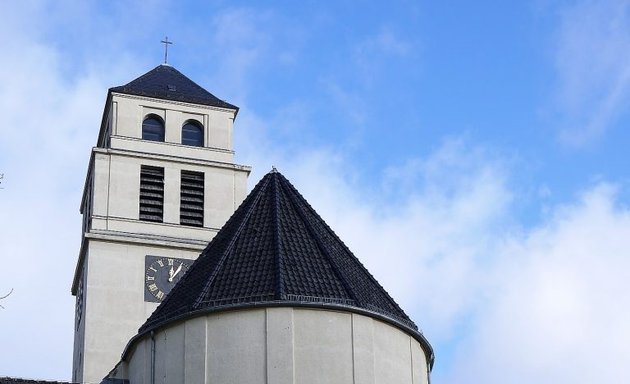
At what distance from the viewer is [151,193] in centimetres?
4834

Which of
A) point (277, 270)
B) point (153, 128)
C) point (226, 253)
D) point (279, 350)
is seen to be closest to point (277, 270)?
point (277, 270)

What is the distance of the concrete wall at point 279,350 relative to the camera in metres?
29.8

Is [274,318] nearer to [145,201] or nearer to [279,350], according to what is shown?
[279,350]

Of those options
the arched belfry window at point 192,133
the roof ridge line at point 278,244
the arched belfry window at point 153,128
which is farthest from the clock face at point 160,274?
→ the roof ridge line at point 278,244

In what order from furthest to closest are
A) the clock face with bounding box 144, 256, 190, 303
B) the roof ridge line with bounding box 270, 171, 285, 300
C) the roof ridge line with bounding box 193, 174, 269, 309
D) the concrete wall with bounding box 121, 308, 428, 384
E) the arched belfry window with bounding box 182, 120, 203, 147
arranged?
the arched belfry window with bounding box 182, 120, 203, 147
the clock face with bounding box 144, 256, 190, 303
the roof ridge line with bounding box 193, 174, 269, 309
the roof ridge line with bounding box 270, 171, 285, 300
the concrete wall with bounding box 121, 308, 428, 384

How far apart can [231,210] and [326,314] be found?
18416 mm

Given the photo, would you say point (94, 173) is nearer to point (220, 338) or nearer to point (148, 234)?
point (148, 234)

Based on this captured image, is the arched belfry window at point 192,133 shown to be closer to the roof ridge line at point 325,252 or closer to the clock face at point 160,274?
the clock face at point 160,274

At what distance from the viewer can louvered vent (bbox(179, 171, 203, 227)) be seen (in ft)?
158

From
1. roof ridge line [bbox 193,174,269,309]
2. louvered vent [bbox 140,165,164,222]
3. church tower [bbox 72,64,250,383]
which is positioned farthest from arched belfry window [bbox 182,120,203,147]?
roof ridge line [bbox 193,174,269,309]

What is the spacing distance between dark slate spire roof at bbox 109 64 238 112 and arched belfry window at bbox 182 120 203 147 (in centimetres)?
75

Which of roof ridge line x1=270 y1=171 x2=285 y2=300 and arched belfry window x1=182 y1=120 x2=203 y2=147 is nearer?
roof ridge line x1=270 y1=171 x2=285 y2=300

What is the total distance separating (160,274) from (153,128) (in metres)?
6.08

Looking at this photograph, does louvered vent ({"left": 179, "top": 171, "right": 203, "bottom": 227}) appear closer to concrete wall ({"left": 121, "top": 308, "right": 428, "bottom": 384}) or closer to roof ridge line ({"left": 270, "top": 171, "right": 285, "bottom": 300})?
roof ridge line ({"left": 270, "top": 171, "right": 285, "bottom": 300})
